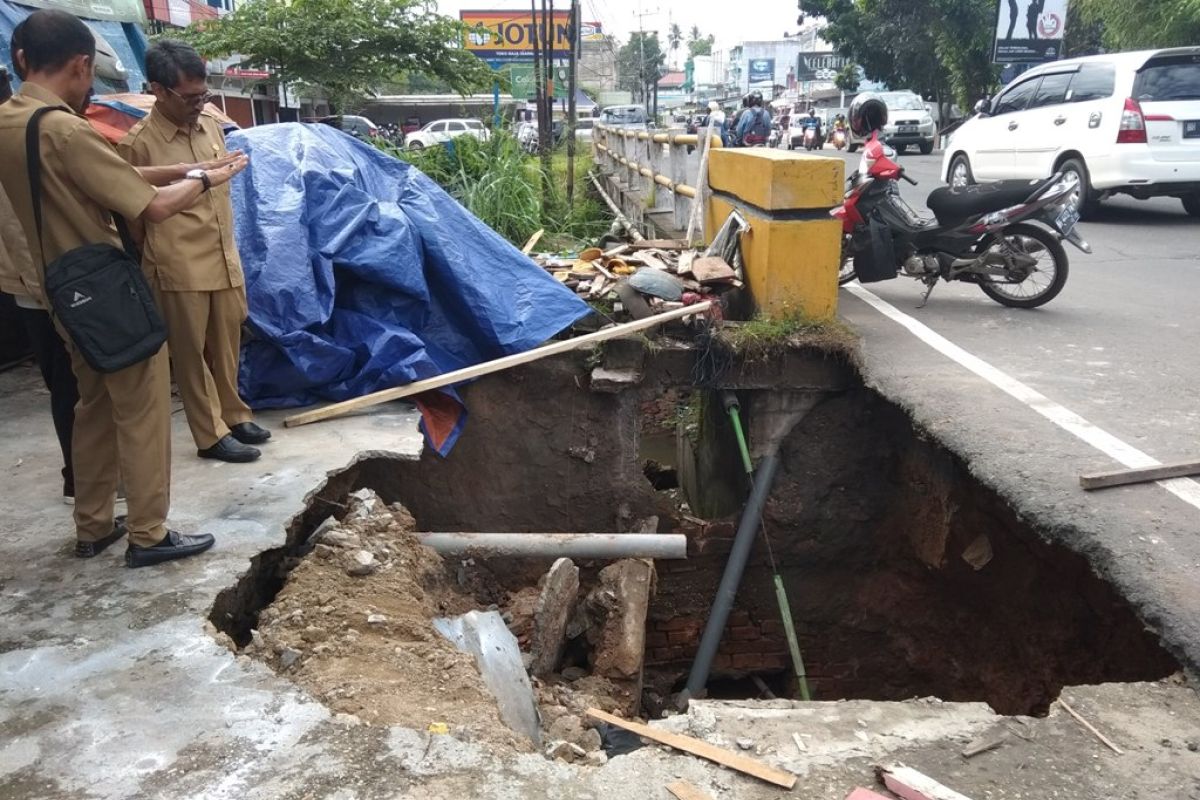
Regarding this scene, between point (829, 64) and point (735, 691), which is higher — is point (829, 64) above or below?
above

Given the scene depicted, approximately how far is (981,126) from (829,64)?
6410 centimetres

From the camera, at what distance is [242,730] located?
260cm

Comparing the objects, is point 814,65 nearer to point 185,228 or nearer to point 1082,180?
point 1082,180

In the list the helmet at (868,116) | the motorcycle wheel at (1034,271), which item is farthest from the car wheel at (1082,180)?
the helmet at (868,116)

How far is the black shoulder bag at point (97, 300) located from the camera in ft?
10.1

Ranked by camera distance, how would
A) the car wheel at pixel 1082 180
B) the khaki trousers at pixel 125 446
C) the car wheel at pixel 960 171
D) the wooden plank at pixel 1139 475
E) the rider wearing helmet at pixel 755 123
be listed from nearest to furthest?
the khaki trousers at pixel 125 446, the wooden plank at pixel 1139 475, the car wheel at pixel 1082 180, the car wheel at pixel 960 171, the rider wearing helmet at pixel 755 123

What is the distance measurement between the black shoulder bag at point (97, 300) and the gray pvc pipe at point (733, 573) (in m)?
3.58

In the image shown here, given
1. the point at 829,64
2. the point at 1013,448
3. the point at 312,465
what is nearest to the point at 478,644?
the point at 312,465

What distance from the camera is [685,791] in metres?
2.46

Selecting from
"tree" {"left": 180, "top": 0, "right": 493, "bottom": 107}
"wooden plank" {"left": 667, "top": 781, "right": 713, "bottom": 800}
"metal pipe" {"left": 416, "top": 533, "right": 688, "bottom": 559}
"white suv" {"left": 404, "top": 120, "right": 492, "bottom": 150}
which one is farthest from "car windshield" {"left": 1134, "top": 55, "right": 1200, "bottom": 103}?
"tree" {"left": 180, "top": 0, "right": 493, "bottom": 107}

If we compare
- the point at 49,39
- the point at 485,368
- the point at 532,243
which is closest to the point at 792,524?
the point at 485,368

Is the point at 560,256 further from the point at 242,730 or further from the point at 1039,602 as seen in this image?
the point at 242,730

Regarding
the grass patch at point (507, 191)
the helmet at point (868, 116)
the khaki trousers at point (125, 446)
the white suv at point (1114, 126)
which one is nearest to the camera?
the khaki trousers at point (125, 446)

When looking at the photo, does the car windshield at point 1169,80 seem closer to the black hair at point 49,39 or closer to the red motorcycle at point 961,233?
the red motorcycle at point 961,233
